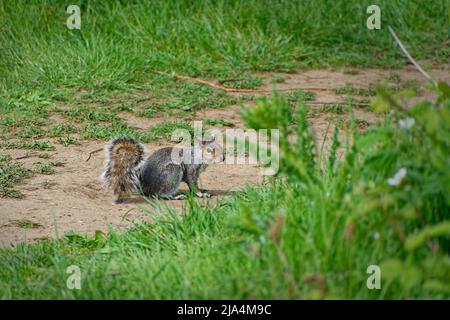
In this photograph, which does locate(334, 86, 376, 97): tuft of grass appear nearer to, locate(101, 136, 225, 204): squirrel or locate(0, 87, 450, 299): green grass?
locate(101, 136, 225, 204): squirrel

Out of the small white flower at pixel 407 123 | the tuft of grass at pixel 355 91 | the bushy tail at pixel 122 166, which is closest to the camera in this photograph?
the small white flower at pixel 407 123

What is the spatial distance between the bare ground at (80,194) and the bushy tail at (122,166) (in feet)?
0.38

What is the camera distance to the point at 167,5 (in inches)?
394

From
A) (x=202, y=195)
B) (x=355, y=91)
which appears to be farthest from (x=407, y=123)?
(x=355, y=91)

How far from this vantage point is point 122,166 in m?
7.00

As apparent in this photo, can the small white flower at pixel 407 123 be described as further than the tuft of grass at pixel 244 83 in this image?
No

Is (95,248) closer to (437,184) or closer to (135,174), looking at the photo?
(135,174)

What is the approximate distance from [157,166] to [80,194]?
645 mm

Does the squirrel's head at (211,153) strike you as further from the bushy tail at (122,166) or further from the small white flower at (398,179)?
the small white flower at (398,179)

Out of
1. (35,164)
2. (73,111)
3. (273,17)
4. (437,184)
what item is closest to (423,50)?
(273,17)

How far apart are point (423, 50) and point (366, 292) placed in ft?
22.3

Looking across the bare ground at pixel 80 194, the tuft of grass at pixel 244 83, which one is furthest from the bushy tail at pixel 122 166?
the tuft of grass at pixel 244 83

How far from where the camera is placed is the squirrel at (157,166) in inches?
275

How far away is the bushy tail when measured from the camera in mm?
6922
